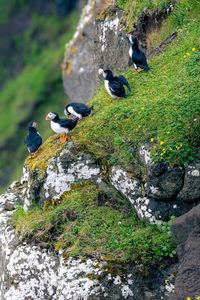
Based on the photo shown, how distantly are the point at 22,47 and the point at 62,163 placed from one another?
20693 mm

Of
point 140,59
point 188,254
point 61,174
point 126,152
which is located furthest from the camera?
point 140,59

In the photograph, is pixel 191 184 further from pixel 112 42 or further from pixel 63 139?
pixel 112 42

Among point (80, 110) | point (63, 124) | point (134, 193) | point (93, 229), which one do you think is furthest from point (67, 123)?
point (93, 229)

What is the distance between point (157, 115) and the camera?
634 centimetres

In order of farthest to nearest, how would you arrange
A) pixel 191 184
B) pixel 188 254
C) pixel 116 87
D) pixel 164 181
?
pixel 116 87
pixel 164 181
pixel 191 184
pixel 188 254

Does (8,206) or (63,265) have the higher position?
(8,206)

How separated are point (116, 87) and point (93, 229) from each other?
9.98ft

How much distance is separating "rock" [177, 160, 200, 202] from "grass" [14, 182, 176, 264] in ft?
1.93

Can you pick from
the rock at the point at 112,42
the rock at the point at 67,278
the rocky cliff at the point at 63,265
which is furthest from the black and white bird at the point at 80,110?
the rock at the point at 112,42

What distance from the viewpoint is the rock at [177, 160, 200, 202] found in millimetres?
5543

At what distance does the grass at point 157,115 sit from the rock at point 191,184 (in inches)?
5.3

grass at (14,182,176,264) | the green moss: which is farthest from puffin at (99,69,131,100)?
grass at (14,182,176,264)

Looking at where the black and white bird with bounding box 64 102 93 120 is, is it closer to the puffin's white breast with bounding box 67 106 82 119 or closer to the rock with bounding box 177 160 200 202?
the puffin's white breast with bounding box 67 106 82 119

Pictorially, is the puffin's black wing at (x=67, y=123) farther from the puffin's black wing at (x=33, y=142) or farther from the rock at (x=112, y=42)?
the rock at (x=112, y=42)
